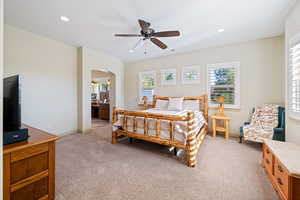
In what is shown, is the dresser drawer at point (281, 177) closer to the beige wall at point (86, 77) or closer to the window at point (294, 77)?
the window at point (294, 77)

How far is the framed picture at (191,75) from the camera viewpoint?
442 cm

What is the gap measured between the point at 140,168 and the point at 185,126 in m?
1.09

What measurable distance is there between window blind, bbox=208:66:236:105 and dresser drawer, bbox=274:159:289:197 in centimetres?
255

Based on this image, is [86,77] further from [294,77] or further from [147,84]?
[294,77]

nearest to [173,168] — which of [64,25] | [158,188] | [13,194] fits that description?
[158,188]

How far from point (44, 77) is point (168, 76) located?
3.94 meters

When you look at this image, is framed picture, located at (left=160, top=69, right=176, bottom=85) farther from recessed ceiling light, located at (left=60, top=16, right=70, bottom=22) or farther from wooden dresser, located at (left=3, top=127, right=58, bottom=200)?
wooden dresser, located at (left=3, top=127, right=58, bottom=200)

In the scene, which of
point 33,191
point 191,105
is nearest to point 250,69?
point 191,105

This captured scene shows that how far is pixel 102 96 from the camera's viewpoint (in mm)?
7484

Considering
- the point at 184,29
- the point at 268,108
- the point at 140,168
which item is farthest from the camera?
the point at 268,108

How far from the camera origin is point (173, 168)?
2.20 meters

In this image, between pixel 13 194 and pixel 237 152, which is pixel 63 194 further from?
pixel 237 152

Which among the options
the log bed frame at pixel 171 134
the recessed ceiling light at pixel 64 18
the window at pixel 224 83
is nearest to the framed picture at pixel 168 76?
the window at pixel 224 83

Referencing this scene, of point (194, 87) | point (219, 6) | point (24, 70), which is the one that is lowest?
point (194, 87)
